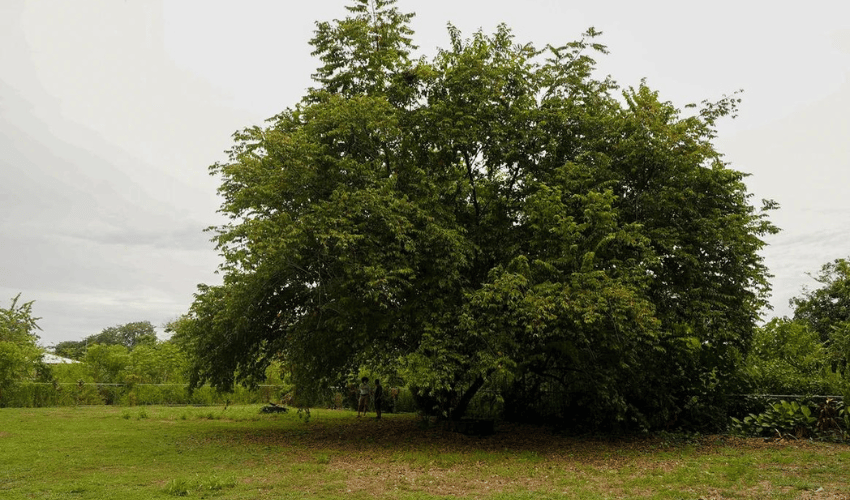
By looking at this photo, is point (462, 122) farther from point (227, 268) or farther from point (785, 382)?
point (785, 382)

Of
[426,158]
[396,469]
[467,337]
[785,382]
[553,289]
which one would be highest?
[426,158]

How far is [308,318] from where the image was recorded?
14164mm

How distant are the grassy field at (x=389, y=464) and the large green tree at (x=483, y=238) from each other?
4.94ft

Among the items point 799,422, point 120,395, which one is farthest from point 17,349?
point 799,422

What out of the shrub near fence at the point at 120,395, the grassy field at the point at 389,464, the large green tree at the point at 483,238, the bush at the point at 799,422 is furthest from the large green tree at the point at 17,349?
the bush at the point at 799,422

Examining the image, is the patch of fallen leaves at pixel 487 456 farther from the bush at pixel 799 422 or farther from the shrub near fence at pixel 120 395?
the shrub near fence at pixel 120 395

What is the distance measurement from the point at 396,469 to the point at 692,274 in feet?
28.3

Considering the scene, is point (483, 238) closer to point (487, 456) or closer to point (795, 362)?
point (487, 456)

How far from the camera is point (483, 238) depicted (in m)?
14.7

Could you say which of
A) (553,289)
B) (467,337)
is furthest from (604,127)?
(467,337)

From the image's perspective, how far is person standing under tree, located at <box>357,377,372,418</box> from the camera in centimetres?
2069

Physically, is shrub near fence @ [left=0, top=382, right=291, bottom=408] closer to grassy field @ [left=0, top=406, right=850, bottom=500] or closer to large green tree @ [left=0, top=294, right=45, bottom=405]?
large green tree @ [left=0, top=294, right=45, bottom=405]

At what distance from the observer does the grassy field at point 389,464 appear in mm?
8438

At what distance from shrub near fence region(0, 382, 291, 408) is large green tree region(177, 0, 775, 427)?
11.9 m
